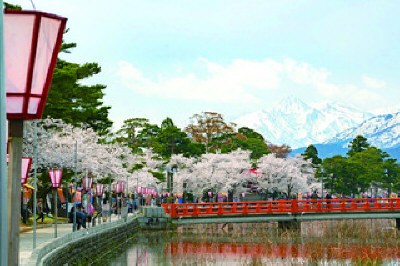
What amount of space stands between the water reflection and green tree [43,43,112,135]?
806cm

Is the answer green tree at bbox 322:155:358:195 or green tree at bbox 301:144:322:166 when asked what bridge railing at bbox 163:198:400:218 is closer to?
green tree at bbox 322:155:358:195

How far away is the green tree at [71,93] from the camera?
1357 inches

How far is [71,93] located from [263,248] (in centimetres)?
1413

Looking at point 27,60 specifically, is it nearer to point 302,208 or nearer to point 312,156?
point 302,208

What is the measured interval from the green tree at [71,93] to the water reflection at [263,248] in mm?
8063

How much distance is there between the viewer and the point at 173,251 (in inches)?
1291

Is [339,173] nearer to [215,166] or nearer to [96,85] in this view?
[215,166]

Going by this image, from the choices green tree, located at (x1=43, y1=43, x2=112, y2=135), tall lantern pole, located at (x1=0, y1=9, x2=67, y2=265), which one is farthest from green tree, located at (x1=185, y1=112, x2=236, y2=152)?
tall lantern pole, located at (x1=0, y1=9, x2=67, y2=265)

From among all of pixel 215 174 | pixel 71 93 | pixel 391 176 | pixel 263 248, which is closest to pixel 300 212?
pixel 263 248

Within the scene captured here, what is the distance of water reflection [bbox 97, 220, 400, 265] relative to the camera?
27438 mm

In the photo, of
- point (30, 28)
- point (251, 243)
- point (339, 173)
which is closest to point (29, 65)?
point (30, 28)

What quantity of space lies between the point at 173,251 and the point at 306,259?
766cm

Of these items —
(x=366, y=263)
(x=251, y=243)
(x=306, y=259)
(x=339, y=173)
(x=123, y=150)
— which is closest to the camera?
(x=366, y=263)

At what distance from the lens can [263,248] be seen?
33.1 metres
